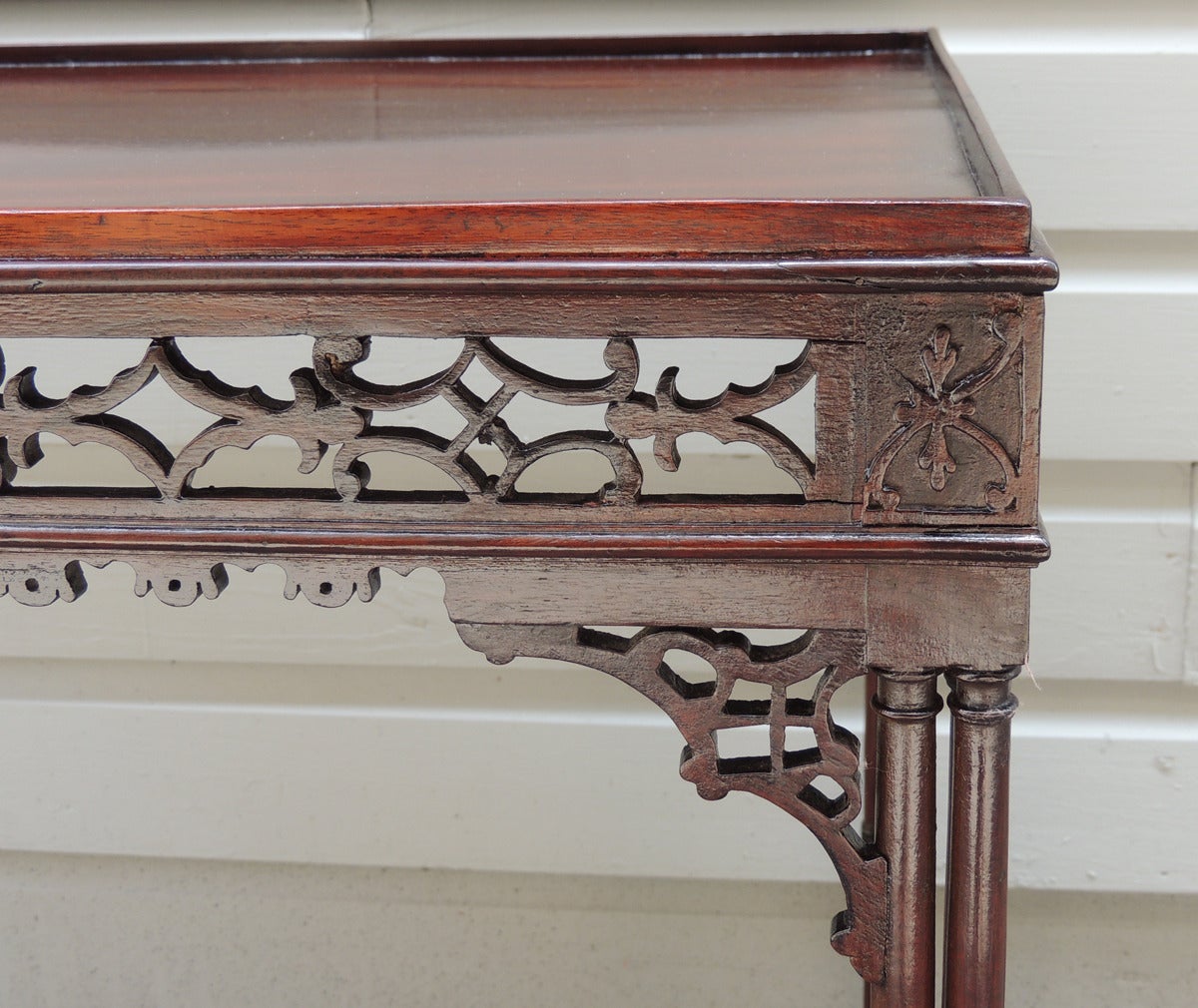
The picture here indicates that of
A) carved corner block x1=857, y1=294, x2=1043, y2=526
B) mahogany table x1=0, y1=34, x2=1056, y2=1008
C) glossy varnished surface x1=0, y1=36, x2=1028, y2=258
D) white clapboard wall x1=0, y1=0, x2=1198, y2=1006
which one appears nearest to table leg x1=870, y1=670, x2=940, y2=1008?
mahogany table x1=0, y1=34, x2=1056, y2=1008

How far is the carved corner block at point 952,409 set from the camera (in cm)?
62

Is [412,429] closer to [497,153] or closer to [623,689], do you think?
[497,153]

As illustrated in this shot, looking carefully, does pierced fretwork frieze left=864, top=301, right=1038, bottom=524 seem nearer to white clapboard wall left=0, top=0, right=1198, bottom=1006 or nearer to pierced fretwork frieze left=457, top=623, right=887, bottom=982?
pierced fretwork frieze left=457, top=623, right=887, bottom=982

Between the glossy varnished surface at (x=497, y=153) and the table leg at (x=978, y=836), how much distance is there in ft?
0.83

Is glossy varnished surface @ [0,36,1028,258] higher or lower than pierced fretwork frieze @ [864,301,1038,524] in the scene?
higher

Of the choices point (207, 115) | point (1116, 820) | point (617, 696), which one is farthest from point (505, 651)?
point (1116, 820)

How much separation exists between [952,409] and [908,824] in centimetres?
24

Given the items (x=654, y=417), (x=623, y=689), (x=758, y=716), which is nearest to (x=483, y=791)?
(x=623, y=689)

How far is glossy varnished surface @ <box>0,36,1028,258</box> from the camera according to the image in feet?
2.02

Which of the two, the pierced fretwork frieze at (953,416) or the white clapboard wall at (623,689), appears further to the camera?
the white clapboard wall at (623,689)

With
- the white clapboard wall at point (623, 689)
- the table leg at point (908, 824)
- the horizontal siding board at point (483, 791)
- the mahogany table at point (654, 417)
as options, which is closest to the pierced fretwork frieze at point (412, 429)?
the mahogany table at point (654, 417)

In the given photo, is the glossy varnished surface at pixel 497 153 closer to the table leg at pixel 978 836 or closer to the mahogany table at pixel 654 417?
the mahogany table at pixel 654 417

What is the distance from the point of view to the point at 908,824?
0.72 meters

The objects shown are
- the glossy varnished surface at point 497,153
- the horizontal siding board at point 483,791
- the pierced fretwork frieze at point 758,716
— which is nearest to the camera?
the glossy varnished surface at point 497,153
